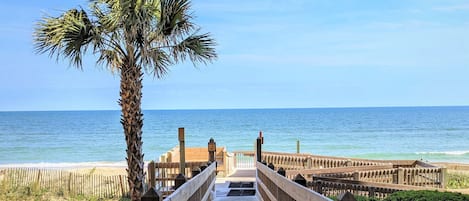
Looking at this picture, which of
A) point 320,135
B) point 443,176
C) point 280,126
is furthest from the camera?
point 280,126

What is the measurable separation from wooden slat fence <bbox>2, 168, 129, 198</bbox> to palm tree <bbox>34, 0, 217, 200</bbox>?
6.93 m

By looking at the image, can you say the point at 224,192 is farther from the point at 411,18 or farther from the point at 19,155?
the point at 411,18

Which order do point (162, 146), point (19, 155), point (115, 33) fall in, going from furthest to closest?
point (162, 146) < point (19, 155) < point (115, 33)

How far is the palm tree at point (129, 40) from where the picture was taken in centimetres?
833

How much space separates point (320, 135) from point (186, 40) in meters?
53.1

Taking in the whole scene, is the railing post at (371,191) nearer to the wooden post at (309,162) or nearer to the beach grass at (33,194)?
the wooden post at (309,162)

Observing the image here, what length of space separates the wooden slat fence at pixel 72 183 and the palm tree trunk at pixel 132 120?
669cm

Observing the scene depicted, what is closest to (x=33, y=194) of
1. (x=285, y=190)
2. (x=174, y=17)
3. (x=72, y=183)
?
(x=72, y=183)

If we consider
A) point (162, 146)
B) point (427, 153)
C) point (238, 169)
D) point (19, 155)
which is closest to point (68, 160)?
point (19, 155)

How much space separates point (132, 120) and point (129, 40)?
141 cm

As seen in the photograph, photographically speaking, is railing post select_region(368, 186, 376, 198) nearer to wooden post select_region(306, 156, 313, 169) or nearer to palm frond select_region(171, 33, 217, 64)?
palm frond select_region(171, 33, 217, 64)

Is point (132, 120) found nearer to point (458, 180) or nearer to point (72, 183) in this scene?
point (72, 183)

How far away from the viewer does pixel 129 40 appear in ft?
28.1

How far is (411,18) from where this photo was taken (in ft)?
185
